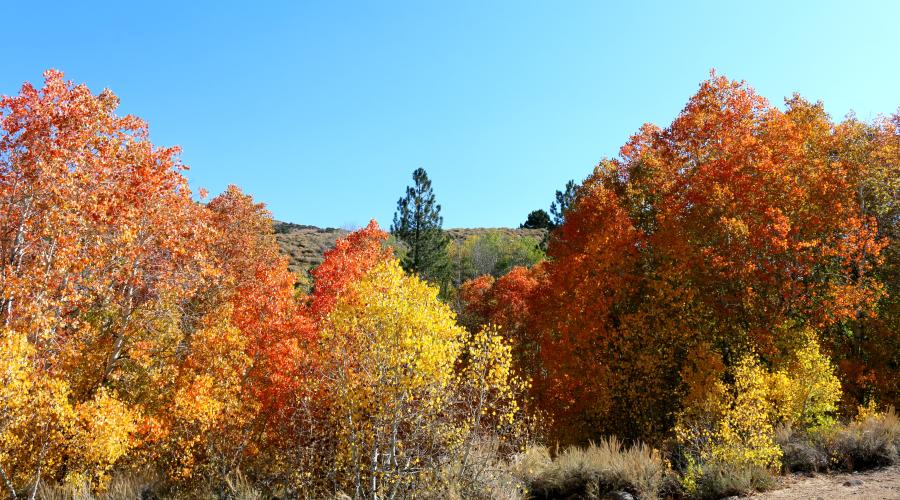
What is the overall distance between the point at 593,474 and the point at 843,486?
5787 millimetres

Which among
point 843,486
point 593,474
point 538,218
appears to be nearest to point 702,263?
point 843,486

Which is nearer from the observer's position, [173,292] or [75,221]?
[75,221]

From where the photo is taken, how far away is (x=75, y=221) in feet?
44.4

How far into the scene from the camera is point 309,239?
111 m

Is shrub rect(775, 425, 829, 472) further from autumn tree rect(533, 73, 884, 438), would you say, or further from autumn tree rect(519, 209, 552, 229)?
autumn tree rect(519, 209, 552, 229)

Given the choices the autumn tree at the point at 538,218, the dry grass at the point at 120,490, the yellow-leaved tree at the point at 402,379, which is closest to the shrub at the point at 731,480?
the yellow-leaved tree at the point at 402,379

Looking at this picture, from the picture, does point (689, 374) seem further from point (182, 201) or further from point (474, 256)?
point (474, 256)

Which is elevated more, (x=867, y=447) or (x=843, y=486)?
(x=867, y=447)

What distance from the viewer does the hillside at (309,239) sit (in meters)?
92.6

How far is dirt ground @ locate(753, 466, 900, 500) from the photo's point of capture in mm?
11273

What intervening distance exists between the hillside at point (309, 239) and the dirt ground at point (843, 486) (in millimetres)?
65941

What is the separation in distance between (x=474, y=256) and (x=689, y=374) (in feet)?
229

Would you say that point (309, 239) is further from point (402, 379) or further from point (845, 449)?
point (845, 449)

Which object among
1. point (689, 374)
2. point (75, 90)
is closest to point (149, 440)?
point (75, 90)
